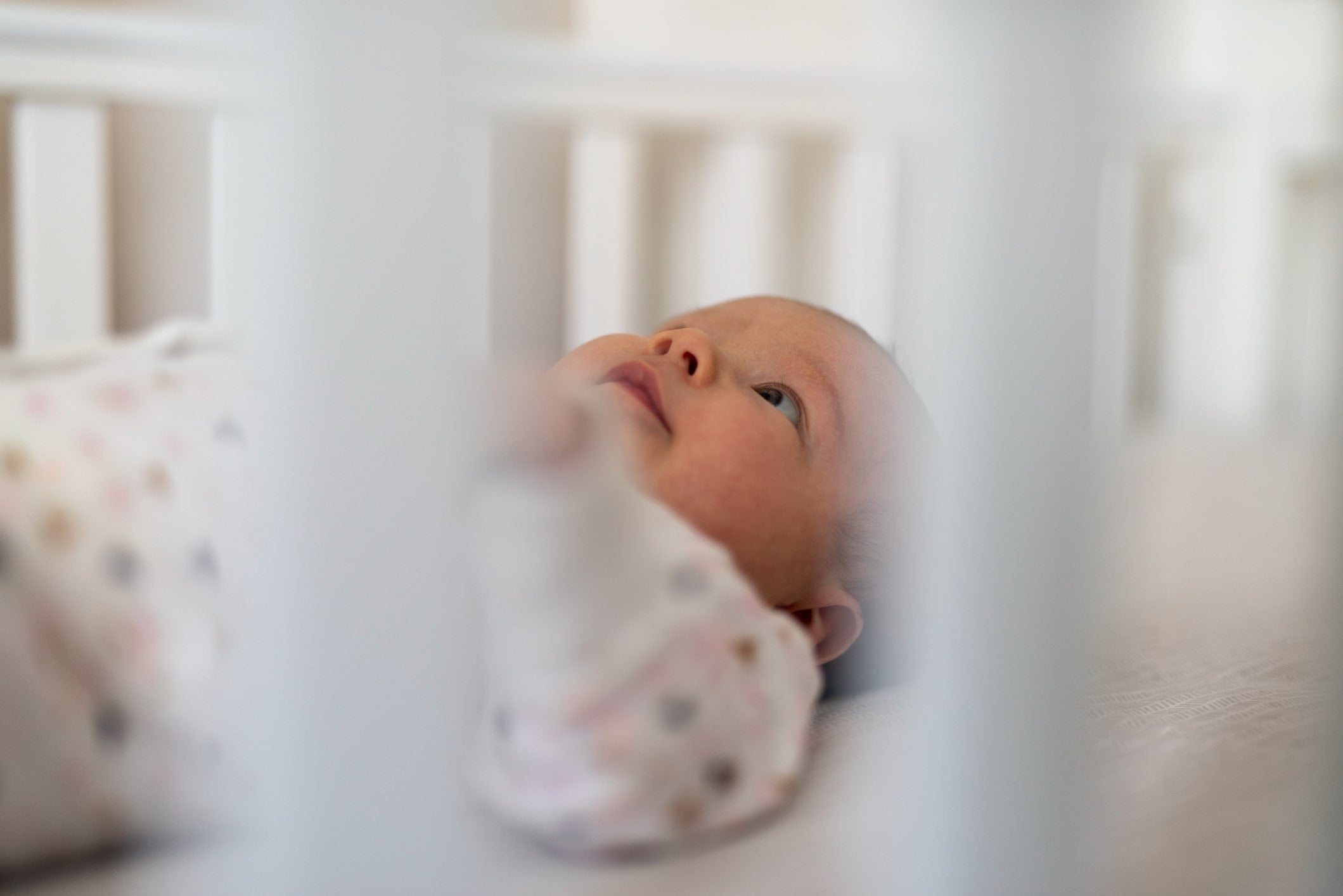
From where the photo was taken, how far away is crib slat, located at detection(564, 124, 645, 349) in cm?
131

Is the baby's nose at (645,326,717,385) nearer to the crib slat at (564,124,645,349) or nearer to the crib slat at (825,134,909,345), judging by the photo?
the crib slat at (564,124,645,349)

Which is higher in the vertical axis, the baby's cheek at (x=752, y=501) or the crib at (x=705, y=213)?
the crib at (x=705, y=213)

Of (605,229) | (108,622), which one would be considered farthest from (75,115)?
(108,622)

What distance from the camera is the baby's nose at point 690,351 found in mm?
574

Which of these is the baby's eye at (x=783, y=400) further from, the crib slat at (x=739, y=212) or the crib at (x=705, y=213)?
the crib slat at (x=739, y=212)

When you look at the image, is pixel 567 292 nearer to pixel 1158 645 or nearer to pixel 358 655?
pixel 1158 645

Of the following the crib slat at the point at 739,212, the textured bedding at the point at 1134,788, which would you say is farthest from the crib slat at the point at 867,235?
the textured bedding at the point at 1134,788

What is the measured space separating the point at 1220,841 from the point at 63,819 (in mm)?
445

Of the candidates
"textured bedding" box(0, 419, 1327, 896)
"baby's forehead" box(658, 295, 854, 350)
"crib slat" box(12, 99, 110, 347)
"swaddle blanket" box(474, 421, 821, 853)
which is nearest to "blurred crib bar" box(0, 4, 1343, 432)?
"crib slat" box(12, 99, 110, 347)

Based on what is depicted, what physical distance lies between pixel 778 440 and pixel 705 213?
962mm

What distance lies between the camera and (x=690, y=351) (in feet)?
1.94

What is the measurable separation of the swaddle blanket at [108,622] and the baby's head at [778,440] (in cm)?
18

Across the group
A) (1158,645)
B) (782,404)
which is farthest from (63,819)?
(1158,645)

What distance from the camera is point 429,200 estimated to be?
0.89 ft
